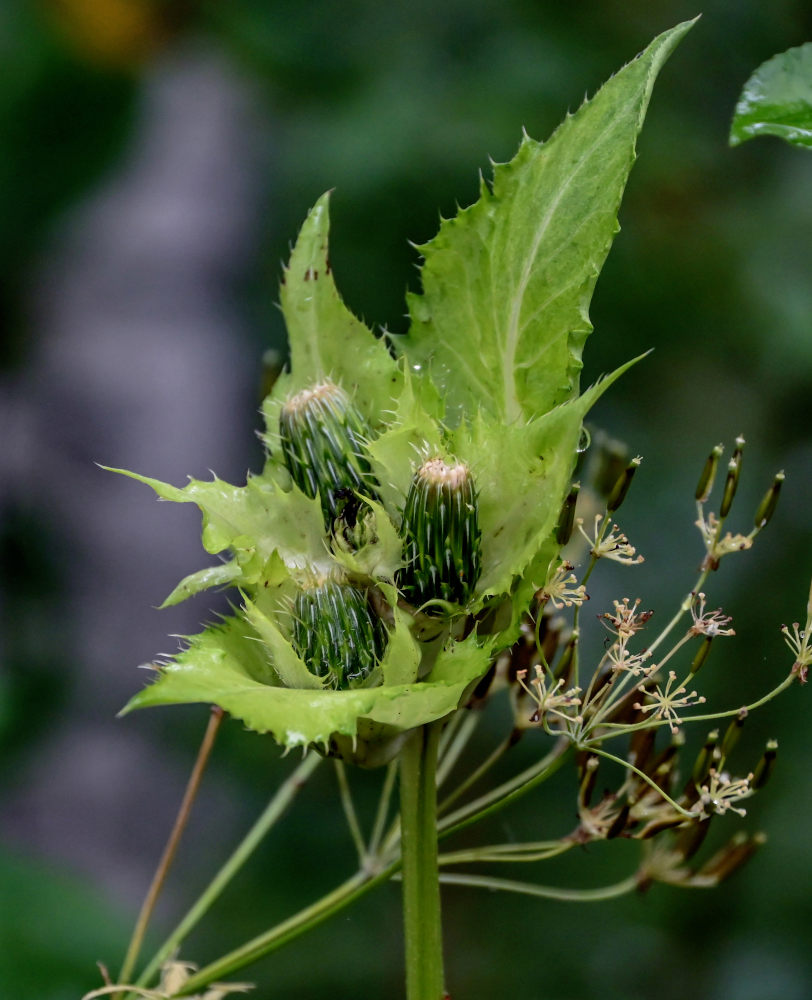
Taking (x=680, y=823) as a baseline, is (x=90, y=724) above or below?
below

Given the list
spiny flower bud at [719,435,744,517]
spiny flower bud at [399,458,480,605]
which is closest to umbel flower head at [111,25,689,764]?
spiny flower bud at [399,458,480,605]

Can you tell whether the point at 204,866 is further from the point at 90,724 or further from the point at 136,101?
the point at 136,101

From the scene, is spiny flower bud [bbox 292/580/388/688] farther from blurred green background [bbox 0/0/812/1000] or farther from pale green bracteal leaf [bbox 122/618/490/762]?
blurred green background [bbox 0/0/812/1000]

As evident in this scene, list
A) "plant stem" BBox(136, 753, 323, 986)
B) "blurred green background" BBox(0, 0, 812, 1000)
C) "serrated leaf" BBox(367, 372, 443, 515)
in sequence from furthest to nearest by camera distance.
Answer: "blurred green background" BBox(0, 0, 812, 1000) < "plant stem" BBox(136, 753, 323, 986) < "serrated leaf" BBox(367, 372, 443, 515)

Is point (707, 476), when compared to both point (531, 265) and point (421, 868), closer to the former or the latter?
point (531, 265)

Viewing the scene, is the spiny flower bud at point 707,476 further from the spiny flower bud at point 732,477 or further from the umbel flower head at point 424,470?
the umbel flower head at point 424,470

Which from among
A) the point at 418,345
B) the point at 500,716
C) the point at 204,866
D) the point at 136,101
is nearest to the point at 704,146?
the point at 500,716

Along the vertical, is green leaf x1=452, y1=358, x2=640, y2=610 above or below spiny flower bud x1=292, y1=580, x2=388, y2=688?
above
